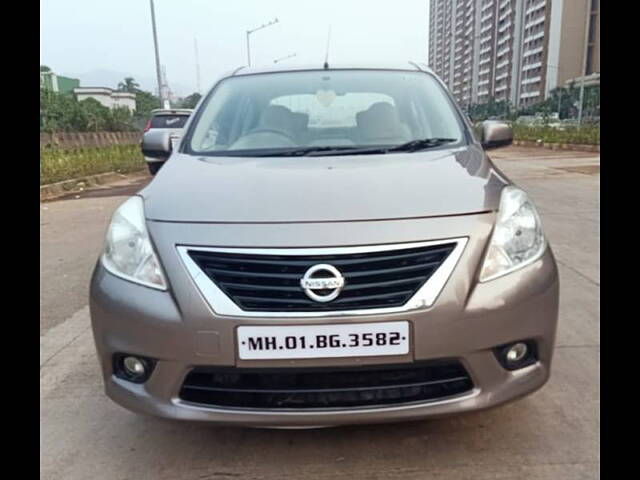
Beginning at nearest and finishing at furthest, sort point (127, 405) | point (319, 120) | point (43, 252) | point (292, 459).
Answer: point (127, 405)
point (292, 459)
point (319, 120)
point (43, 252)

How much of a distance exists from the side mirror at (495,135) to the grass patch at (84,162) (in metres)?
9.21

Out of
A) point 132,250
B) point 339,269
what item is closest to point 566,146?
point 339,269

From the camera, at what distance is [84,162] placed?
41.1ft

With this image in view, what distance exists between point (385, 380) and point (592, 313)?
88.5 inches

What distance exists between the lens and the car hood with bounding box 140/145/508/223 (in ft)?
6.03

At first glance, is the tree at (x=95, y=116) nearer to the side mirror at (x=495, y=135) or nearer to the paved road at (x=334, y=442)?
the paved road at (x=334, y=442)

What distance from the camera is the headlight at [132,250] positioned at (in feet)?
5.96

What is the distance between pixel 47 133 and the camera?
857 inches

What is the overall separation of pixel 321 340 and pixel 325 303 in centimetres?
11

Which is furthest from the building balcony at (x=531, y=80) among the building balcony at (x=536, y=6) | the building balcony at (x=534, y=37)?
the building balcony at (x=536, y=6)

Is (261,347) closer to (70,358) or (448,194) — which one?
(448,194)

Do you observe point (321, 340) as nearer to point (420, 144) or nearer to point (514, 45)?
point (420, 144)
